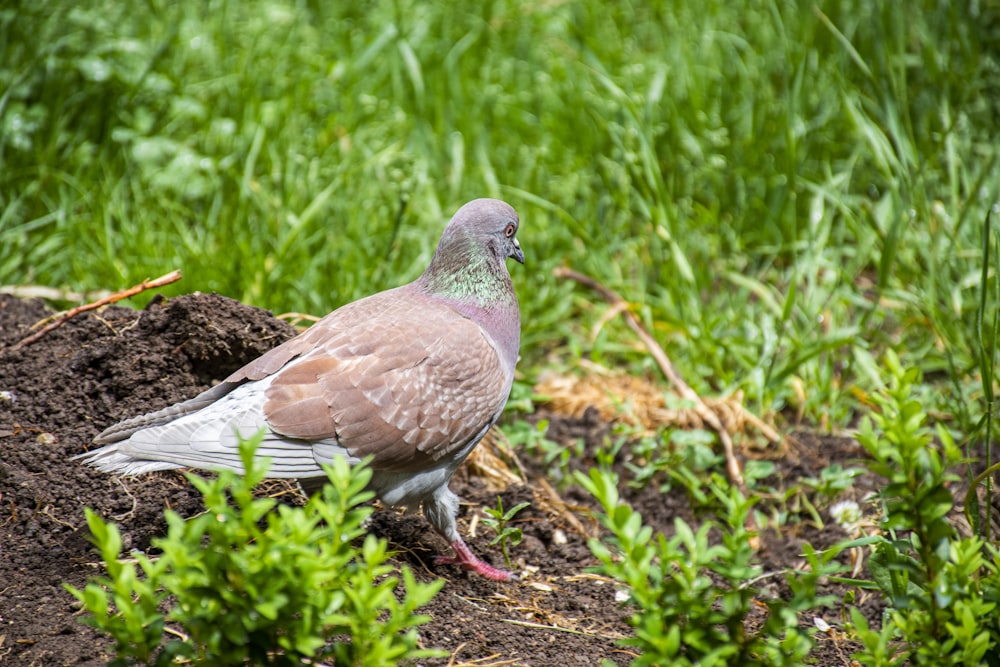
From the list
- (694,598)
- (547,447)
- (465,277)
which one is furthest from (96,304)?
(694,598)

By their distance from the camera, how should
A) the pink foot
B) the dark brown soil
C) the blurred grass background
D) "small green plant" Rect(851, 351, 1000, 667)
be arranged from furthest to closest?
the blurred grass background < the pink foot < the dark brown soil < "small green plant" Rect(851, 351, 1000, 667)

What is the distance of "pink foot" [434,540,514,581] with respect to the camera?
3.02 metres

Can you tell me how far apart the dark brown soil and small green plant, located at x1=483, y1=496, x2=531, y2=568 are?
0.05m

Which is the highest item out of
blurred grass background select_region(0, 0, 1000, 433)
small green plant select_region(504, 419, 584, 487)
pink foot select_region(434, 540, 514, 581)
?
blurred grass background select_region(0, 0, 1000, 433)

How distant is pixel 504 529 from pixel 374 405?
2.30ft

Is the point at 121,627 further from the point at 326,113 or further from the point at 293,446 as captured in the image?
the point at 326,113

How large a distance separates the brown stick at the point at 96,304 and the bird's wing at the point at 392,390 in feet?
2.06

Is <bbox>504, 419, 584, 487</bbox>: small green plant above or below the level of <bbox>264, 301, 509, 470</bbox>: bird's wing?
below

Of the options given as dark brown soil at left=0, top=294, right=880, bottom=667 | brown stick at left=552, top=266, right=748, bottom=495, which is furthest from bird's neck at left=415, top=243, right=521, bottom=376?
brown stick at left=552, top=266, right=748, bottom=495

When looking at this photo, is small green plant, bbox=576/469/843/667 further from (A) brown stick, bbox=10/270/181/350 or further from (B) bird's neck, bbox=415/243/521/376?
(A) brown stick, bbox=10/270/181/350

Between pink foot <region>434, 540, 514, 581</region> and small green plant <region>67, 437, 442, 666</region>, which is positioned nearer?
small green plant <region>67, 437, 442, 666</region>

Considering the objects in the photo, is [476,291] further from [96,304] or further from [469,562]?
[96,304]

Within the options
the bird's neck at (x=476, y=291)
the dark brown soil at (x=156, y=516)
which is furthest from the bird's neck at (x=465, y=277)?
the dark brown soil at (x=156, y=516)

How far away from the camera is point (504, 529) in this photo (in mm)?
3180
